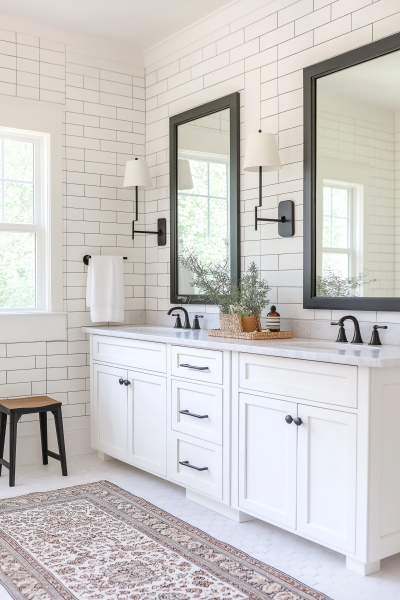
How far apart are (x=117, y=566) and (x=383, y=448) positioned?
1203 millimetres

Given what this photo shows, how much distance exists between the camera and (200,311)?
4.19 meters

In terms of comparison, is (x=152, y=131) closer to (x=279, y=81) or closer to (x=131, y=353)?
(x=279, y=81)

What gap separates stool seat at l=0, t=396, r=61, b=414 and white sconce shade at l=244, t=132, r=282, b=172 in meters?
1.91

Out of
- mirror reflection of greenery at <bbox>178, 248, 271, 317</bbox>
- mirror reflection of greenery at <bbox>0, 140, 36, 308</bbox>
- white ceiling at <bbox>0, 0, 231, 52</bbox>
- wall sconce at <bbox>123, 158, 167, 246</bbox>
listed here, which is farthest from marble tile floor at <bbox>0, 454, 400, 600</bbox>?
white ceiling at <bbox>0, 0, 231, 52</bbox>

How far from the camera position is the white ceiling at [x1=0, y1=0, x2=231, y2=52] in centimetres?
390

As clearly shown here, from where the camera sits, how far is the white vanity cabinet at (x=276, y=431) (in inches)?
93.8

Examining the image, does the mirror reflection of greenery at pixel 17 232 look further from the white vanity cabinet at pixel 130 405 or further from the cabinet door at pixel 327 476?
the cabinet door at pixel 327 476

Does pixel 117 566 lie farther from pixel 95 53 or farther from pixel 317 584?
pixel 95 53

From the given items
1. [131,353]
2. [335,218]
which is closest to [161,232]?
[131,353]

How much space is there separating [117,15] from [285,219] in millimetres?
1865

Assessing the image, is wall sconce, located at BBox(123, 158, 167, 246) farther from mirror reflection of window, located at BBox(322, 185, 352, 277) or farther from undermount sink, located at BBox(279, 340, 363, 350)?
undermount sink, located at BBox(279, 340, 363, 350)

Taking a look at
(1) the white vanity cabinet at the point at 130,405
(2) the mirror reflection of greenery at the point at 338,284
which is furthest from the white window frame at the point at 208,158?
(1) the white vanity cabinet at the point at 130,405

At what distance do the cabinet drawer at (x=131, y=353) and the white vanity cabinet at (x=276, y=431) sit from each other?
0.01 metres

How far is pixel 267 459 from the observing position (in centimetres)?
280
